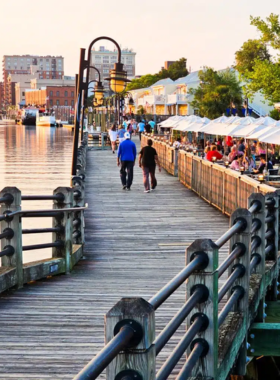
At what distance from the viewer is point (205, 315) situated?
515 centimetres

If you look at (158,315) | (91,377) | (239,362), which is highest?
(91,377)

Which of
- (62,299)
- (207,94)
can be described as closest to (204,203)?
(62,299)

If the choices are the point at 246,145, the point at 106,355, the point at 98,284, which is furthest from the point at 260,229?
the point at 246,145

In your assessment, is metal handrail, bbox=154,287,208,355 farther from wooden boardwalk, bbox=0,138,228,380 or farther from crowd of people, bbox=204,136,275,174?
crowd of people, bbox=204,136,275,174

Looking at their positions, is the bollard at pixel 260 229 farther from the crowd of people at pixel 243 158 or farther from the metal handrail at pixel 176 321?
the crowd of people at pixel 243 158

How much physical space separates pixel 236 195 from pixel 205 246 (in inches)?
412

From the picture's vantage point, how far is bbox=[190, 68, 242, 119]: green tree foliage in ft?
227

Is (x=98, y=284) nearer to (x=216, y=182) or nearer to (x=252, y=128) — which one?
(x=216, y=182)

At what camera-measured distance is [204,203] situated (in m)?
18.8

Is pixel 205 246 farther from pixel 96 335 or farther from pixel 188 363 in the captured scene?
pixel 96 335

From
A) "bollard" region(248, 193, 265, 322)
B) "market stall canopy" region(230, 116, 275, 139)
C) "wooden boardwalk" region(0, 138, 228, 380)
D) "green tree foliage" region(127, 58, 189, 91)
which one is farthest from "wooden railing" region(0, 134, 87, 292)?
"green tree foliage" region(127, 58, 189, 91)

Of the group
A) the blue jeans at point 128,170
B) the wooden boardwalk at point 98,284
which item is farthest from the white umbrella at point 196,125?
the wooden boardwalk at point 98,284

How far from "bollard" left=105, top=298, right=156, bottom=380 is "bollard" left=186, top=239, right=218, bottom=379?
5.44 feet

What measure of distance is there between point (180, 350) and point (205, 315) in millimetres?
1015
